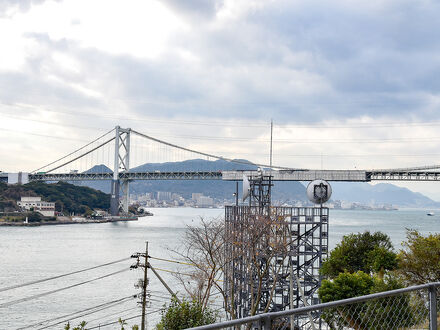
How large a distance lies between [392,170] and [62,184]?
61429mm

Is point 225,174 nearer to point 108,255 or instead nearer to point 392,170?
point 392,170

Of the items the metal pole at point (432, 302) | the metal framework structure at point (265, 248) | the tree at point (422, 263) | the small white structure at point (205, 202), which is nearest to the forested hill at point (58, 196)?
the metal framework structure at point (265, 248)

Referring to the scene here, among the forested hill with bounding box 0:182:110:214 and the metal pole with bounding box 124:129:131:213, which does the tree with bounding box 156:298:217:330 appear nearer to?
the metal pole with bounding box 124:129:131:213

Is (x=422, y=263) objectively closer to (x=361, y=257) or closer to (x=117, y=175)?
(x=361, y=257)

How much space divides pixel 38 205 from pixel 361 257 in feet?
226

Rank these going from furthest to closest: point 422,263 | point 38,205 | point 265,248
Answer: point 38,205, point 265,248, point 422,263

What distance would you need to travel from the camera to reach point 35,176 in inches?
3403

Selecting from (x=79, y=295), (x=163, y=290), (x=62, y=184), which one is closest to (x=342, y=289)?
(x=163, y=290)

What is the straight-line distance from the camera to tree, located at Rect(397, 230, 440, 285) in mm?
12820

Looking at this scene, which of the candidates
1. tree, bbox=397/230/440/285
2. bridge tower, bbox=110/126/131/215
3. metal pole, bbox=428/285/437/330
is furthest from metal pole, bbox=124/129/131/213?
metal pole, bbox=428/285/437/330

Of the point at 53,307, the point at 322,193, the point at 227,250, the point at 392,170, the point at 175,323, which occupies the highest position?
the point at 392,170

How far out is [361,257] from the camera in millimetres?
17391

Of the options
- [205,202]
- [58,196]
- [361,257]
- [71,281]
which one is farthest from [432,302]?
[205,202]

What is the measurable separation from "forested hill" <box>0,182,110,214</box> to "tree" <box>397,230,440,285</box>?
73.7 metres
